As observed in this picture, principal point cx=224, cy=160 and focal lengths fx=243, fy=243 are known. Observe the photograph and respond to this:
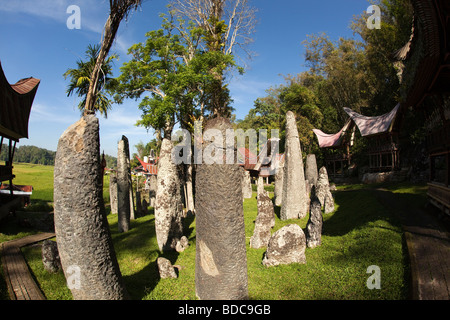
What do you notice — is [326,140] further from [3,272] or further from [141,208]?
[3,272]

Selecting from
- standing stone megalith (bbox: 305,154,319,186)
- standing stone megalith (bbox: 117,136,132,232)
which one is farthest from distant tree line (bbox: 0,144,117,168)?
standing stone megalith (bbox: 305,154,319,186)

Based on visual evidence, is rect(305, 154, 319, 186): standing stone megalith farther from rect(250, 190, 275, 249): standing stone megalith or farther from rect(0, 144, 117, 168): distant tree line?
rect(0, 144, 117, 168): distant tree line

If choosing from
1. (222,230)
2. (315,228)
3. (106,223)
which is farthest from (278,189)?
(106,223)

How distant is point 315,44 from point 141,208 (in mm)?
32433

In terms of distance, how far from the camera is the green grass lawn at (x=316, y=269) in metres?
4.98

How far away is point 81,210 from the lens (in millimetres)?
3891

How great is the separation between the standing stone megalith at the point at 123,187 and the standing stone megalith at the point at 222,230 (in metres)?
7.78

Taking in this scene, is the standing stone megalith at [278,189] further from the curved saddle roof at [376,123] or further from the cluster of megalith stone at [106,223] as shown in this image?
the curved saddle roof at [376,123]

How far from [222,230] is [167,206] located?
15.5 feet

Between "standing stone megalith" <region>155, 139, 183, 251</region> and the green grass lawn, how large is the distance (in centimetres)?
54

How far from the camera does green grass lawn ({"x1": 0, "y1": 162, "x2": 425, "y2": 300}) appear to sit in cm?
498

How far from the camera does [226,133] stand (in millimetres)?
4434

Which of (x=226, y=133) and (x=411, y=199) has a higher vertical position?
(x=226, y=133)
